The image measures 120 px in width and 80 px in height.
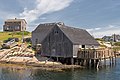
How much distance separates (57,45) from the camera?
56656 millimetres

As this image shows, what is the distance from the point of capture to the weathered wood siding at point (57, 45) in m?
54.6

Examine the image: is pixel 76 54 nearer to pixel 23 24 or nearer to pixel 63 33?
pixel 63 33

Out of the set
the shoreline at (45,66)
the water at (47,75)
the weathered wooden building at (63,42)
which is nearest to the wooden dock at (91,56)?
the weathered wooden building at (63,42)

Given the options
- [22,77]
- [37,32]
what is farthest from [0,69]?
[37,32]

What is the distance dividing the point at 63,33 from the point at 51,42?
15.6 feet

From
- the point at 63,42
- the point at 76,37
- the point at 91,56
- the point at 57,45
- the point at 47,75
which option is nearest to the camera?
the point at 47,75

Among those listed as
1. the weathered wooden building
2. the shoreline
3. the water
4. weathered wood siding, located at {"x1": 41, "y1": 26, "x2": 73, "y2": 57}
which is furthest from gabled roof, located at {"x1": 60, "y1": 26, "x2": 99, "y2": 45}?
the water

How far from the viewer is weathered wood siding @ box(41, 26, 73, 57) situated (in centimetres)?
5462

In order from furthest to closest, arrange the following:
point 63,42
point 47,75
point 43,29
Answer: point 43,29 < point 63,42 < point 47,75

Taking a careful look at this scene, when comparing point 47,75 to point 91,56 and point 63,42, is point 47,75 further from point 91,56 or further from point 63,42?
point 63,42

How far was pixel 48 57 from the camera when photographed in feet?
193

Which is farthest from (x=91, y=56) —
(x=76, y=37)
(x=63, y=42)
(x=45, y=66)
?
(x=45, y=66)

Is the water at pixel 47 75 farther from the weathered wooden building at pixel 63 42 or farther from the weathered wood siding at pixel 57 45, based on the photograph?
the weathered wood siding at pixel 57 45

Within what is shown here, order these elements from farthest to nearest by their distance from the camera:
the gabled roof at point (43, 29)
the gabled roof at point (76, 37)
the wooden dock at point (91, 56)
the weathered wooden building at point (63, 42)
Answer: the gabled roof at point (43, 29) < the gabled roof at point (76, 37) < the weathered wooden building at point (63, 42) < the wooden dock at point (91, 56)
